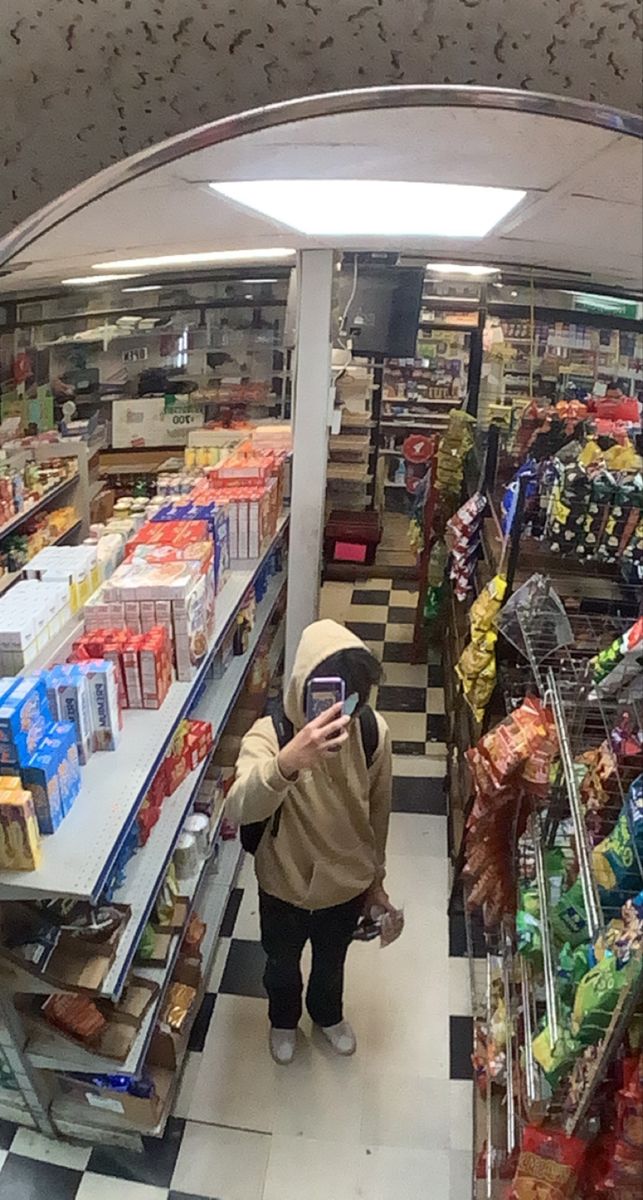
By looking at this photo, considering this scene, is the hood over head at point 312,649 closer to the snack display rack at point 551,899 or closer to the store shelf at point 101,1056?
the snack display rack at point 551,899

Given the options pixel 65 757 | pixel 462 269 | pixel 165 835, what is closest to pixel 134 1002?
pixel 165 835

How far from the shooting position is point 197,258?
107cm

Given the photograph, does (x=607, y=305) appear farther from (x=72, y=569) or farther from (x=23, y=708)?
(x=72, y=569)

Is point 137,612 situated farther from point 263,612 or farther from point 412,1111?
point 412,1111

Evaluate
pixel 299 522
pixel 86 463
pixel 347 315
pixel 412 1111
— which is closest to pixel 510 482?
pixel 299 522

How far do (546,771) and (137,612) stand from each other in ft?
3.27

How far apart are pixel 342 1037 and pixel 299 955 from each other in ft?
0.88

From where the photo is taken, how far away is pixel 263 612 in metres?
2.07

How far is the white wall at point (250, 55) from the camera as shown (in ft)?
2.59

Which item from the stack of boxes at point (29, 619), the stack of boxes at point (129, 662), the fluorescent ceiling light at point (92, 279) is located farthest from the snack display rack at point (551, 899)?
the stack of boxes at point (29, 619)

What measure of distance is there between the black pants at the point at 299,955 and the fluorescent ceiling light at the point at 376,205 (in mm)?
1513

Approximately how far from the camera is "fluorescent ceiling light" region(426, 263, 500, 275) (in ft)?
3.44

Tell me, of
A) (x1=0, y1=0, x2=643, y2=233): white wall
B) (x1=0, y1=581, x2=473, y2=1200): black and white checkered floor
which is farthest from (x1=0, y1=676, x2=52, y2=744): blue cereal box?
(x1=0, y1=0, x2=643, y2=233): white wall

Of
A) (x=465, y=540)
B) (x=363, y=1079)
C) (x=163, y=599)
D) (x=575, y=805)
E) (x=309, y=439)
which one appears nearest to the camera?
(x=575, y=805)
